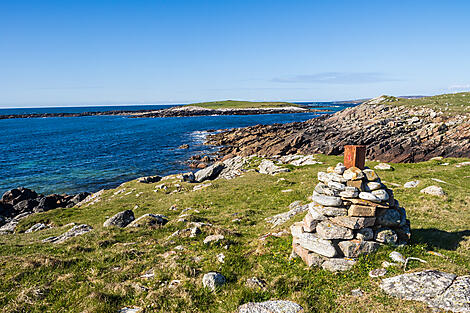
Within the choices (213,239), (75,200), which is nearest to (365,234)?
(213,239)

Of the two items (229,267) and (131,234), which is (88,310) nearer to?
(229,267)

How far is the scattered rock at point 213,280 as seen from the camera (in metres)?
10.4

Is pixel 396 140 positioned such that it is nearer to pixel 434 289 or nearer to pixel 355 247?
pixel 355 247

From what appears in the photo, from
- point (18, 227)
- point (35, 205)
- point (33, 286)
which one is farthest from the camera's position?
point (35, 205)

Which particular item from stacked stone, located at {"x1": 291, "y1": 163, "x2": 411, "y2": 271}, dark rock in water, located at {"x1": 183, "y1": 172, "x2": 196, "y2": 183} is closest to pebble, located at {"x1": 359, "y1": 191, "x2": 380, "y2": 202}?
stacked stone, located at {"x1": 291, "y1": 163, "x2": 411, "y2": 271}

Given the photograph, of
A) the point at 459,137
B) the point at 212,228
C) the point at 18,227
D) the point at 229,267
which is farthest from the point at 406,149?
the point at 18,227

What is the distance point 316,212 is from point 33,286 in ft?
39.2

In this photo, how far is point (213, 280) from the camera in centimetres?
1059

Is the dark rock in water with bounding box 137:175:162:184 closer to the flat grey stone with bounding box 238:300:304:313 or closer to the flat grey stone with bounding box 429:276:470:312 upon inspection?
the flat grey stone with bounding box 238:300:304:313

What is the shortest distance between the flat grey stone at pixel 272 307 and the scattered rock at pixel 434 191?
17710 mm

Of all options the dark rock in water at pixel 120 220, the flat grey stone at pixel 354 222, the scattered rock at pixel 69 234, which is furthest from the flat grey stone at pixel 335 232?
the scattered rock at pixel 69 234

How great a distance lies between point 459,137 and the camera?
1786 inches

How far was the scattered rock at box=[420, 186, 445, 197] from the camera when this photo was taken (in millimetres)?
20628

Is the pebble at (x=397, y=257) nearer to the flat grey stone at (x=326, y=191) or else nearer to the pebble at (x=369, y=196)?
the pebble at (x=369, y=196)
